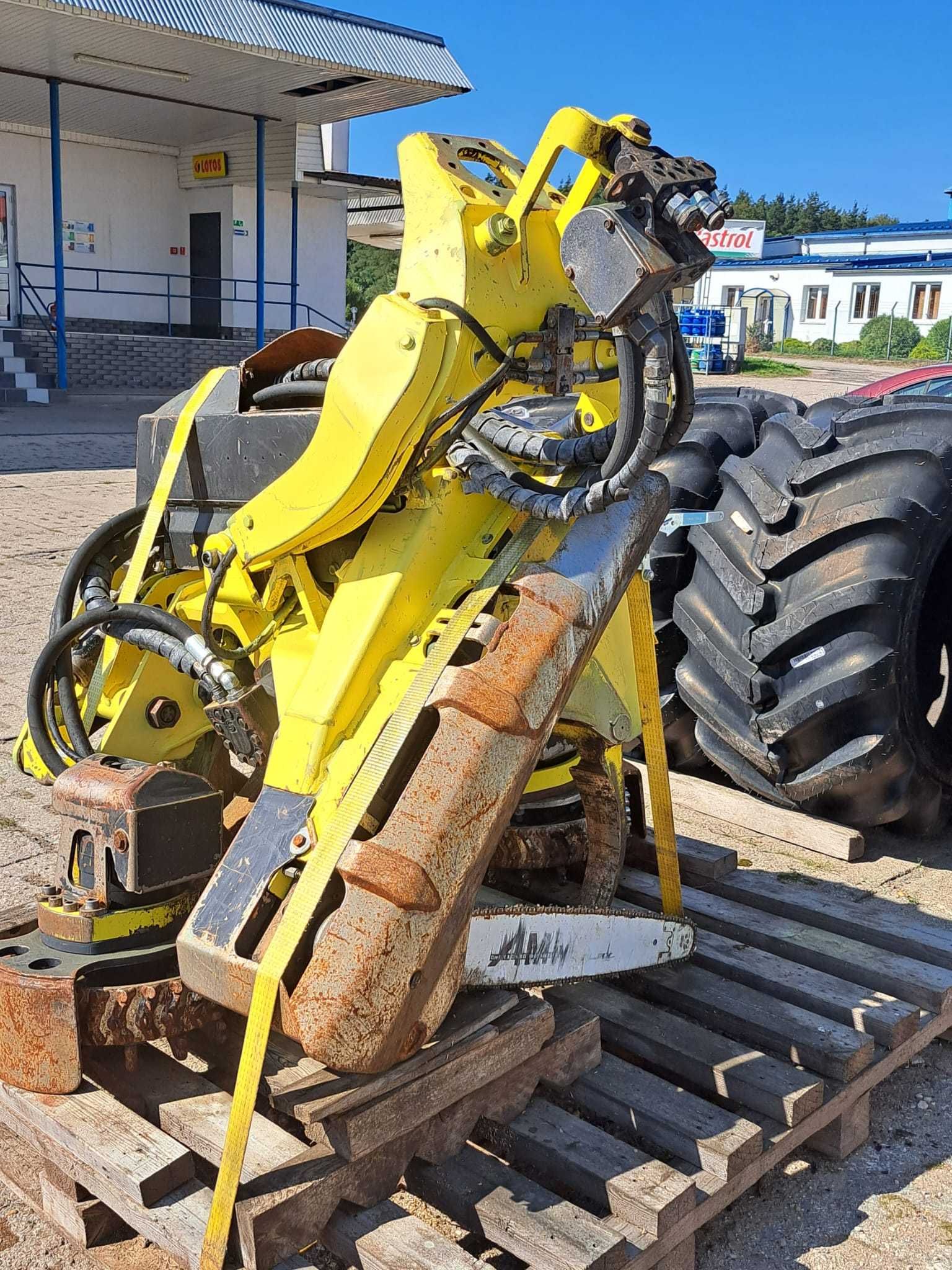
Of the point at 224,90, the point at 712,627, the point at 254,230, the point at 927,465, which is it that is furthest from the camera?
the point at 254,230

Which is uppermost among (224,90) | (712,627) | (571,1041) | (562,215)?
(224,90)

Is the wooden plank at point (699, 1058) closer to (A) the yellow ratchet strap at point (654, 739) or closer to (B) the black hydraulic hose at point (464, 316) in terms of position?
(A) the yellow ratchet strap at point (654, 739)

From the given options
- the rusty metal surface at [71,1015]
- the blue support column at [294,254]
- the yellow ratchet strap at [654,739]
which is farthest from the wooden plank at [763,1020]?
the blue support column at [294,254]

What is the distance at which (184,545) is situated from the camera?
3.29m

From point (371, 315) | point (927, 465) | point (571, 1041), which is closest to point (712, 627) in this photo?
point (927, 465)

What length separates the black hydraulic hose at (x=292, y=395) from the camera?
10.2ft

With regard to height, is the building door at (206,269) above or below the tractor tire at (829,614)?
above

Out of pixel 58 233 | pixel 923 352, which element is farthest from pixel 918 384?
pixel 923 352

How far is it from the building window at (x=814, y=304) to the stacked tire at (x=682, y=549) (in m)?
46.3

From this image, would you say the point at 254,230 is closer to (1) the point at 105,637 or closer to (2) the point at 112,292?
(2) the point at 112,292

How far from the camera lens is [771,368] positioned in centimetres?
3544

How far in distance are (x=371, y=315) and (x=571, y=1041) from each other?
160 cm

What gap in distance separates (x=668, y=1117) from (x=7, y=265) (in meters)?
20.9

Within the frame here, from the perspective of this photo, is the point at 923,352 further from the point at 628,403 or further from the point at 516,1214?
the point at 516,1214
